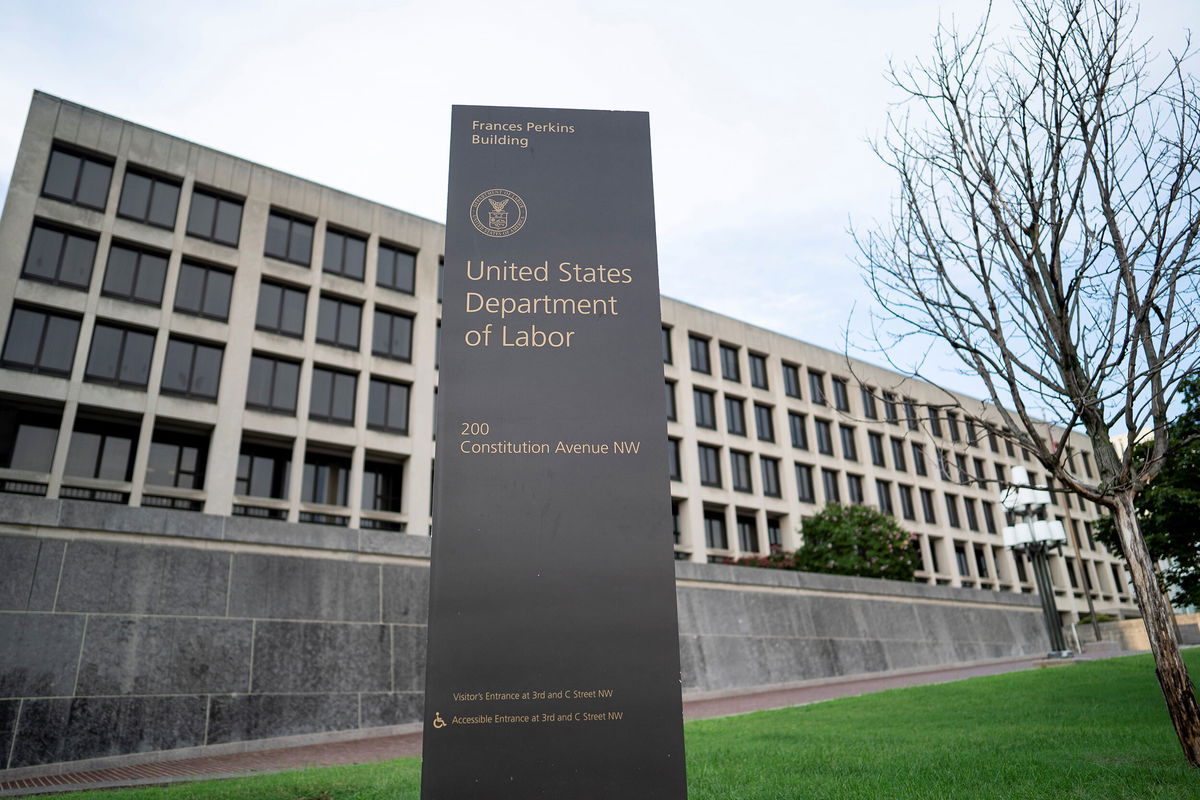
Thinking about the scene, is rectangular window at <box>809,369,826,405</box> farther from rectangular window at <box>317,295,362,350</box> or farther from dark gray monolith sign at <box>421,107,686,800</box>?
dark gray monolith sign at <box>421,107,686,800</box>

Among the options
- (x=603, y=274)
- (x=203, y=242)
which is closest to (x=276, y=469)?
(x=203, y=242)

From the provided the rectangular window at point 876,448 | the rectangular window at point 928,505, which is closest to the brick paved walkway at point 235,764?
the rectangular window at point 876,448

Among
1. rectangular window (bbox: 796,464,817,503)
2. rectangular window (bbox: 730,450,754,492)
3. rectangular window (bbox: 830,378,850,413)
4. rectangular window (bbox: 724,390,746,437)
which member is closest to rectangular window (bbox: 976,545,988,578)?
rectangular window (bbox: 830,378,850,413)

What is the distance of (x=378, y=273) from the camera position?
114 feet

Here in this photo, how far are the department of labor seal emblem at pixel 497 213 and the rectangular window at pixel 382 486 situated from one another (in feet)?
A: 91.1

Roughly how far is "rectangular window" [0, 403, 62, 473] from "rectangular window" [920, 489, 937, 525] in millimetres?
46285

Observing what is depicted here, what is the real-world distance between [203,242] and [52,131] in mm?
5916

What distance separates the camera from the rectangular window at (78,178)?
2853cm

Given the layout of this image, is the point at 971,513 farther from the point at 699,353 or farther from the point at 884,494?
the point at 699,353

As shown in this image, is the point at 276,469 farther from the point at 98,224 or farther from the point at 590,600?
the point at 590,600

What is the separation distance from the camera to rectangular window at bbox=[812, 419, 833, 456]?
48509mm

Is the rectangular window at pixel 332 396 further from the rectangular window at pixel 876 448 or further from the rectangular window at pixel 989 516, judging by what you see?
the rectangular window at pixel 989 516

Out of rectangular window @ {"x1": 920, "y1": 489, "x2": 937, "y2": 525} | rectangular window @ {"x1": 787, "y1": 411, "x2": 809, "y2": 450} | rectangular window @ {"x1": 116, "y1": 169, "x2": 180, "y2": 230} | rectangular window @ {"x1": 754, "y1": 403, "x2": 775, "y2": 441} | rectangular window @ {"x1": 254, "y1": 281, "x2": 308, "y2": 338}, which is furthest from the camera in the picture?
rectangular window @ {"x1": 920, "y1": 489, "x2": 937, "y2": 525}

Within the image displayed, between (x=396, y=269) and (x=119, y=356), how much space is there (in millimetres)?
11275
